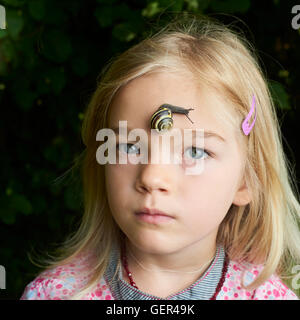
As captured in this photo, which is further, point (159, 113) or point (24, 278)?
point (24, 278)

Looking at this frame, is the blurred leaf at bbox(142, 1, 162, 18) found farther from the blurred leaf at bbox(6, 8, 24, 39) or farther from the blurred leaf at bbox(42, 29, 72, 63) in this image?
the blurred leaf at bbox(6, 8, 24, 39)

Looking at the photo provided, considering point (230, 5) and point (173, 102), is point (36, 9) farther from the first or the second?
point (173, 102)

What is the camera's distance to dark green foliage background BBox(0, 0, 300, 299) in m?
2.19

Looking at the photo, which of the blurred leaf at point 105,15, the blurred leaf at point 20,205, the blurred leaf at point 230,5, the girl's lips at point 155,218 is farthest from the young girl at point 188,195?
the blurred leaf at point 20,205

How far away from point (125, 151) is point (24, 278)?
136 centimetres

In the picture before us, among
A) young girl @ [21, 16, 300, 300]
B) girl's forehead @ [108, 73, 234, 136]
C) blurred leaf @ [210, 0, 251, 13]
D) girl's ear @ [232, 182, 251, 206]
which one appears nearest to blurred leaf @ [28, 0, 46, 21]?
young girl @ [21, 16, 300, 300]

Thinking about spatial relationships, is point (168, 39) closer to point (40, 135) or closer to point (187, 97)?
point (187, 97)

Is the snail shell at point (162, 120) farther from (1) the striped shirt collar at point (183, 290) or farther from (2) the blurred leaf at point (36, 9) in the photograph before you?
(2) the blurred leaf at point (36, 9)

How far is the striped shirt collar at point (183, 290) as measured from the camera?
1663 millimetres

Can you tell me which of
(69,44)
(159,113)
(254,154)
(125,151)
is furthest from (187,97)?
(69,44)

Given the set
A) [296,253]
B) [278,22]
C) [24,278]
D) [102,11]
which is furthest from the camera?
[24,278]

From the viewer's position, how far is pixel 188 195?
4.93 ft

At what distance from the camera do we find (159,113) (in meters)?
1.48

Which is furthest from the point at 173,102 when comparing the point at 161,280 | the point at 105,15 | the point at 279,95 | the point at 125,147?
the point at 105,15
